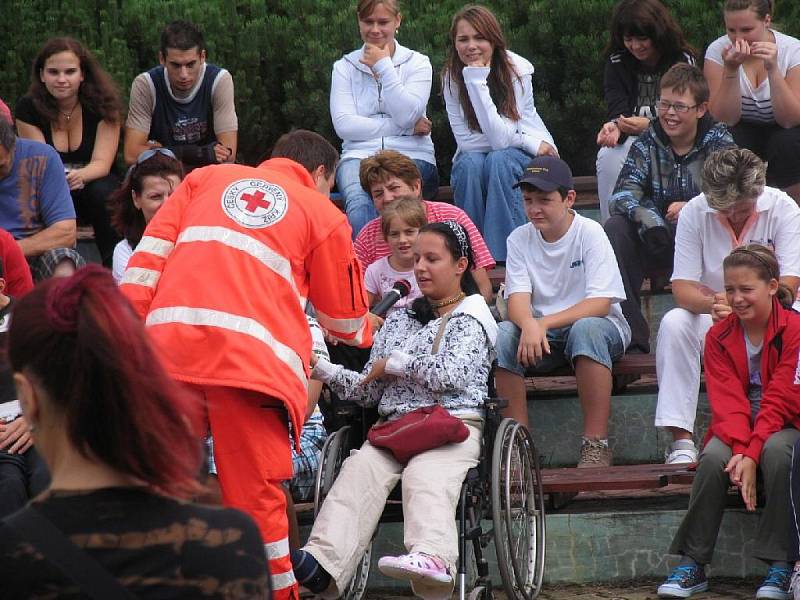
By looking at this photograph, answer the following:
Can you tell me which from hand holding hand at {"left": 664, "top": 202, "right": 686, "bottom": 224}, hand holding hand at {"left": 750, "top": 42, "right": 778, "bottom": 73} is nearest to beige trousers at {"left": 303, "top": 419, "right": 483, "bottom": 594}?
hand holding hand at {"left": 664, "top": 202, "right": 686, "bottom": 224}

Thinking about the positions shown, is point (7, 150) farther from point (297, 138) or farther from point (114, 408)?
point (114, 408)

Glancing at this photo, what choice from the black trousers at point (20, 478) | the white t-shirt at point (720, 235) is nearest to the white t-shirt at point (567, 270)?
the white t-shirt at point (720, 235)

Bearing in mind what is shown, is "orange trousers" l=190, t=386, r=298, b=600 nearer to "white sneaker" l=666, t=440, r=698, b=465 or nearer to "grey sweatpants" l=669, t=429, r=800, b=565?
"grey sweatpants" l=669, t=429, r=800, b=565

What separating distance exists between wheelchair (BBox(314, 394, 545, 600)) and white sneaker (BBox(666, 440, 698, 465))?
81cm

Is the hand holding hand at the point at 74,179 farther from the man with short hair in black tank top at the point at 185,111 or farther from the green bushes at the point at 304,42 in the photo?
the green bushes at the point at 304,42

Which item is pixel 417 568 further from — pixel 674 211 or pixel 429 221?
pixel 674 211

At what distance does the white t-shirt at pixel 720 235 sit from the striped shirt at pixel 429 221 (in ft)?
3.13

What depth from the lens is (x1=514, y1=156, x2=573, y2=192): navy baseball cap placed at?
6621 mm

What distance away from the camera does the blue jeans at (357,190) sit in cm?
762

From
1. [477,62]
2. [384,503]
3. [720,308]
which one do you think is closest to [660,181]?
[477,62]

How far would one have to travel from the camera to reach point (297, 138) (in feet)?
16.9

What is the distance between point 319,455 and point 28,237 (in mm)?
2367

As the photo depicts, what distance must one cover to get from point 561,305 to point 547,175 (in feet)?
2.01

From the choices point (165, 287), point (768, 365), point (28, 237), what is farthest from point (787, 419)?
point (28, 237)
